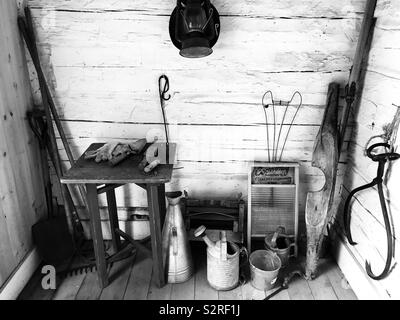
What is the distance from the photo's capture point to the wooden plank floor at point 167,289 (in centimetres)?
189

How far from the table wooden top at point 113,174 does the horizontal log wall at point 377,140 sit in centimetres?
104

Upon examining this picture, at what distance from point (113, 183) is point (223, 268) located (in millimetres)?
745

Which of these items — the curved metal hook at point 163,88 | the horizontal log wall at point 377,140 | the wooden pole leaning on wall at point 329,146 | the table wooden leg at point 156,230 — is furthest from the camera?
the curved metal hook at point 163,88

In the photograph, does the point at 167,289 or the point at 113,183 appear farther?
the point at 167,289

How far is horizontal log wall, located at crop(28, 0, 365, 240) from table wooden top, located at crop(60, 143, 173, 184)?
1.22 feet

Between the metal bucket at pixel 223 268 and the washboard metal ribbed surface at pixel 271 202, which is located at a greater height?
the washboard metal ribbed surface at pixel 271 202

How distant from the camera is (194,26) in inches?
62.9

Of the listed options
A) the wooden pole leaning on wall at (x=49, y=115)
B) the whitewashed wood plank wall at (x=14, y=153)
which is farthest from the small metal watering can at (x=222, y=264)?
the whitewashed wood plank wall at (x=14, y=153)

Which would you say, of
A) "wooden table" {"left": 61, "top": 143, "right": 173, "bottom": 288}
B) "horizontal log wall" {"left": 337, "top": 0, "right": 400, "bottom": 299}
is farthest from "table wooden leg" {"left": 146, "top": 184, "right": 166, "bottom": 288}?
"horizontal log wall" {"left": 337, "top": 0, "right": 400, "bottom": 299}

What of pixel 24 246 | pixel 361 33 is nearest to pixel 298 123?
pixel 361 33

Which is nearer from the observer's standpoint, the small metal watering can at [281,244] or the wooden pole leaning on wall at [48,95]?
the wooden pole leaning on wall at [48,95]

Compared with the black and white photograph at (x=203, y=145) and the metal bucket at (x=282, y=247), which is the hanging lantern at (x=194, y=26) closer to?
the black and white photograph at (x=203, y=145)

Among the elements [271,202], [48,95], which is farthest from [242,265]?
[48,95]

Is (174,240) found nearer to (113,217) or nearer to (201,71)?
(113,217)
